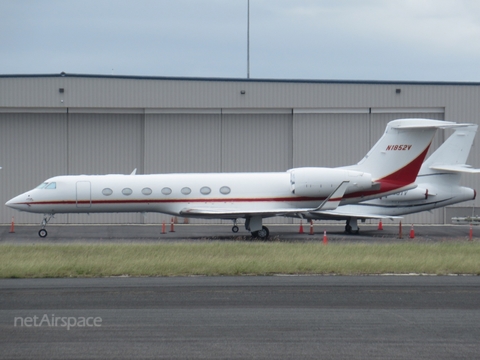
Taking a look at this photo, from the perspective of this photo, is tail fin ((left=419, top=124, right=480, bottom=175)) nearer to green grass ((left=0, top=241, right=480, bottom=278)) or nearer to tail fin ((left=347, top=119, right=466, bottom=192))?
tail fin ((left=347, top=119, right=466, bottom=192))

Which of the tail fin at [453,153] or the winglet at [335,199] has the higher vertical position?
the tail fin at [453,153]

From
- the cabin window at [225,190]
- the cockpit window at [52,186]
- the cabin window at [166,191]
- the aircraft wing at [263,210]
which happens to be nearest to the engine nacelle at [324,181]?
the aircraft wing at [263,210]

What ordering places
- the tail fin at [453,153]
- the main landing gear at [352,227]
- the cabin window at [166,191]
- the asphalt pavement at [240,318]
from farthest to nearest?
the tail fin at [453,153] < the main landing gear at [352,227] < the cabin window at [166,191] < the asphalt pavement at [240,318]

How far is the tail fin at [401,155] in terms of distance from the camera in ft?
91.8

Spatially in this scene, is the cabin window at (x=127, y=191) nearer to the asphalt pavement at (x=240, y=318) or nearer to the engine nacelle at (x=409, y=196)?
the engine nacelle at (x=409, y=196)

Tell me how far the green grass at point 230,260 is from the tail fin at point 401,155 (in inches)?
231

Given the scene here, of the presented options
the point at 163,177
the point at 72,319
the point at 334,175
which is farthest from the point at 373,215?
the point at 72,319

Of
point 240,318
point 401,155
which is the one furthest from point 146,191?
point 240,318

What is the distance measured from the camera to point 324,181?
88.9 ft

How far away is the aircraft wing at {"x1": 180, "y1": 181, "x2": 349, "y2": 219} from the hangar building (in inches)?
414

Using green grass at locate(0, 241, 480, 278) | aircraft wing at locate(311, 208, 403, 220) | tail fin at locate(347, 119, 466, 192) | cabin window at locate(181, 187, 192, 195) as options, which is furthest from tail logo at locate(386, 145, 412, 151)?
cabin window at locate(181, 187, 192, 195)

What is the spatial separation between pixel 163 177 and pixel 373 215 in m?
9.13

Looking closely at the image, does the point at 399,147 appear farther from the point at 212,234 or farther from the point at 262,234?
→ the point at 212,234

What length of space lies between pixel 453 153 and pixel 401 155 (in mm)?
4808
